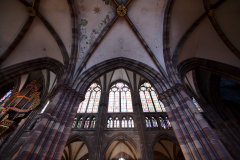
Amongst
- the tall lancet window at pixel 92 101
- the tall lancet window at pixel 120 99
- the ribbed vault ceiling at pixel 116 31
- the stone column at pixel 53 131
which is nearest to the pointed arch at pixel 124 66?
the ribbed vault ceiling at pixel 116 31

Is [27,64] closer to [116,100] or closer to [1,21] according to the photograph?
[1,21]

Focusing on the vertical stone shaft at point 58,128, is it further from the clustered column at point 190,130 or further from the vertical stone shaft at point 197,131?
the vertical stone shaft at point 197,131

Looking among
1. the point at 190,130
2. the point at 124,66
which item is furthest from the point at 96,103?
the point at 190,130

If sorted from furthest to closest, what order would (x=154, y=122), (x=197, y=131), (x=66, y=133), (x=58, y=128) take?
1. (x=154, y=122)
2. (x=66, y=133)
3. (x=58, y=128)
4. (x=197, y=131)

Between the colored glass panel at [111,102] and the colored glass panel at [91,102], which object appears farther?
the colored glass panel at [111,102]

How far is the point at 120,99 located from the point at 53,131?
7958 millimetres

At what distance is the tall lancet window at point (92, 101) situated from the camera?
1085cm

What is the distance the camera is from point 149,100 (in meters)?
11.7

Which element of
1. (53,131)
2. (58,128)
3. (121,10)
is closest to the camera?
(53,131)

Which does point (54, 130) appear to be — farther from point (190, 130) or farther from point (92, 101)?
point (92, 101)

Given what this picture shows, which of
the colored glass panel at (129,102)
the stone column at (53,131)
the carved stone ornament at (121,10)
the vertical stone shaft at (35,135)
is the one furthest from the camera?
the colored glass panel at (129,102)

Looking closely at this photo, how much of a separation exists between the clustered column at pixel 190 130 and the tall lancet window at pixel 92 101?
23.0ft

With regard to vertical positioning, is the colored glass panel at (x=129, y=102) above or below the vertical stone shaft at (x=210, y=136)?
above

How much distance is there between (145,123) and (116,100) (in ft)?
12.2
